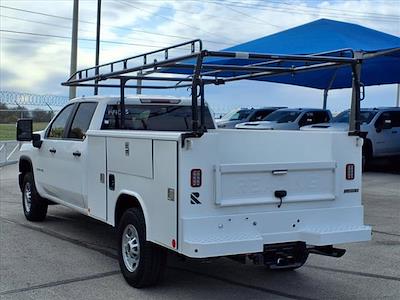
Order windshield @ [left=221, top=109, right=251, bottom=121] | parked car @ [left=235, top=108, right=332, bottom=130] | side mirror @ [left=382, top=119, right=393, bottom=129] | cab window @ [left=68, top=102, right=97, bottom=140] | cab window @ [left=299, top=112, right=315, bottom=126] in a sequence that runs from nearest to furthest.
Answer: cab window @ [left=68, top=102, right=97, bottom=140]
side mirror @ [left=382, top=119, right=393, bottom=129]
parked car @ [left=235, top=108, right=332, bottom=130]
cab window @ [left=299, top=112, right=315, bottom=126]
windshield @ [left=221, top=109, right=251, bottom=121]

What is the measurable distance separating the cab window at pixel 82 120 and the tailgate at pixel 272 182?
116 inches

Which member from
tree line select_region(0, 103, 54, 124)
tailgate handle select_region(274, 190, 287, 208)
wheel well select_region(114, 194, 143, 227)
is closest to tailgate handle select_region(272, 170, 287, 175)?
tailgate handle select_region(274, 190, 287, 208)

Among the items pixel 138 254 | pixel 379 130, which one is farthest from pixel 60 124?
pixel 379 130

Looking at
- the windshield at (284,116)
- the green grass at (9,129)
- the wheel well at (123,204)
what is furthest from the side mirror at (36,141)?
the green grass at (9,129)

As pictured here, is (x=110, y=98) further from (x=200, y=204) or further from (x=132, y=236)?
(x=200, y=204)

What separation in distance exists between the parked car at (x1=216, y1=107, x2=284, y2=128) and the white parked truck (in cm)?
1767

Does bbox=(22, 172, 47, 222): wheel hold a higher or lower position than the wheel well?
lower

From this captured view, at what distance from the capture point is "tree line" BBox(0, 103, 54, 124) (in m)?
24.3

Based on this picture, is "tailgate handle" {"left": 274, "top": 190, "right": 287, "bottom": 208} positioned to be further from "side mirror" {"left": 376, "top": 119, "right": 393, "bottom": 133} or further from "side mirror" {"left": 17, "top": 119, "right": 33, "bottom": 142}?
"side mirror" {"left": 376, "top": 119, "right": 393, "bottom": 133}

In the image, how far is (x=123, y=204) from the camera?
20.8 feet

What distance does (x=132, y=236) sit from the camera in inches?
235

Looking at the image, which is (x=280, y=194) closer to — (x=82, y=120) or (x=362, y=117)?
(x=82, y=120)

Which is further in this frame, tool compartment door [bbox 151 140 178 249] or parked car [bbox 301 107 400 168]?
parked car [bbox 301 107 400 168]

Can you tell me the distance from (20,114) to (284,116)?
1177 centimetres
